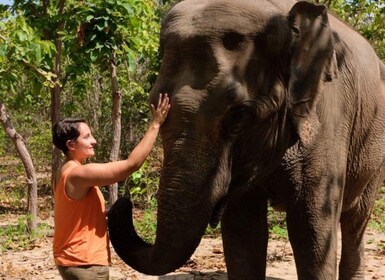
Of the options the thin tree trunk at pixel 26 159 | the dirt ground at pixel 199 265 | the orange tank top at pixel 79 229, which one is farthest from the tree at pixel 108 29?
the orange tank top at pixel 79 229

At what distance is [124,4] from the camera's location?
23.5ft

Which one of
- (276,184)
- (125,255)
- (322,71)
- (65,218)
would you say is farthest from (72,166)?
(322,71)

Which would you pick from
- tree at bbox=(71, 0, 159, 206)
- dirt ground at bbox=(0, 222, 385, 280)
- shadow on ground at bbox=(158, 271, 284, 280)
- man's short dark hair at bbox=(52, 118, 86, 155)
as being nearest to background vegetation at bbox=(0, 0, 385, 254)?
tree at bbox=(71, 0, 159, 206)

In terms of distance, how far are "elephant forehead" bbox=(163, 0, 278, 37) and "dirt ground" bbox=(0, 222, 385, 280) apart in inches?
132

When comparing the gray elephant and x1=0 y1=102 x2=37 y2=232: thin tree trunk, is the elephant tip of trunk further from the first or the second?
x1=0 y1=102 x2=37 y2=232: thin tree trunk

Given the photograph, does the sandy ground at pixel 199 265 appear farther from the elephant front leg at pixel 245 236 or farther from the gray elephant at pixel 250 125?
the gray elephant at pixel 250 125

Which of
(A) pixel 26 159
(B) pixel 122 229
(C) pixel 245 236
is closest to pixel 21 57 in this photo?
(A) pixel 26 159

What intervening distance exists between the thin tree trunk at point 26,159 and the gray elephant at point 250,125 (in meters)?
4.90

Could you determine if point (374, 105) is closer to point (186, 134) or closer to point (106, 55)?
point (186, 134)

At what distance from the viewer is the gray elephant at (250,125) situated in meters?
2.86

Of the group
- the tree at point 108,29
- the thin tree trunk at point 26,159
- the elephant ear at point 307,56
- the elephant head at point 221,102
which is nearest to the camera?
the elephant head at point 221,102

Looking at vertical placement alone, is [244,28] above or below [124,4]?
below

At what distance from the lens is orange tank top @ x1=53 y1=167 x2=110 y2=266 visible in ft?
11.1

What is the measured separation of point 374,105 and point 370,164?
1.29ft
